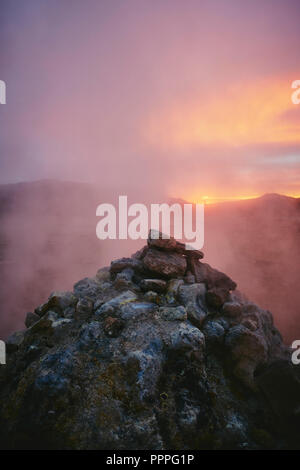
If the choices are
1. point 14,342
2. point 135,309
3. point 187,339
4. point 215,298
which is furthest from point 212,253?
point 14,342

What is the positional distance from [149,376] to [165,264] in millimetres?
3587

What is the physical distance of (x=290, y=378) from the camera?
488 centimetres

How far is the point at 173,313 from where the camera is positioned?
5871 mm

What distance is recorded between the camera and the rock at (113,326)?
534 centimetres

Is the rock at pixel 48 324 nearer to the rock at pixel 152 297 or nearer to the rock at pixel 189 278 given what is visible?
the rock at pixel 152 297

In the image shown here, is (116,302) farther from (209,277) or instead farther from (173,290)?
(209,277)

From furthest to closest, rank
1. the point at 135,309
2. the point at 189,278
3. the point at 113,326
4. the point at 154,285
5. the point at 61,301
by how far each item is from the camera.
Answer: the point at 189,278 < the point at 154,285 < the point at 61,301 < the point at 135,309 < the point at 113,326

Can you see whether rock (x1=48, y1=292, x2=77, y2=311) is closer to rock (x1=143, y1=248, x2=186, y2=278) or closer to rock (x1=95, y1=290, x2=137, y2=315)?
rock (x1=95, y1=290, x2=137, y2=315)

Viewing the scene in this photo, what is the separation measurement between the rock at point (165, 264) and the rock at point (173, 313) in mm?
1471

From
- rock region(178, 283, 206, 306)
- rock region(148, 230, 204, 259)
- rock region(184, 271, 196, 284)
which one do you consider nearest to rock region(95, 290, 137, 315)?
rock region(178, 283, 206, 306)

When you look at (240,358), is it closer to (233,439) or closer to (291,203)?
(233,439)

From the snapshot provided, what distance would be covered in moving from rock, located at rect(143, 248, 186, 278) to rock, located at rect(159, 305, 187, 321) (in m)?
1.47

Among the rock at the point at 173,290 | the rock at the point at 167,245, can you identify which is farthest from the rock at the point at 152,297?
the rock at the point at 167,245
